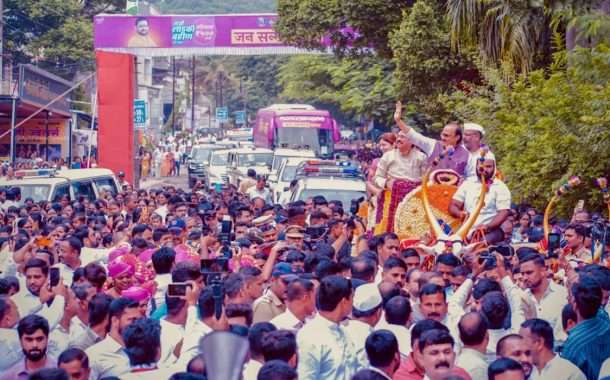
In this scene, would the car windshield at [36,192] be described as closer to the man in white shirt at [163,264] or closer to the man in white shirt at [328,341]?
the man in white shirt at [163,264]

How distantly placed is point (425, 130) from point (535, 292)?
22.9 metres

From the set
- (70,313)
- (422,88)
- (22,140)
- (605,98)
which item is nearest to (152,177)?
(22,140)

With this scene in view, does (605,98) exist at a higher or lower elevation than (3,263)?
higher

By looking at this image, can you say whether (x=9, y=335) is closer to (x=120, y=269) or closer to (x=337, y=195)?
(x=120, y=269)

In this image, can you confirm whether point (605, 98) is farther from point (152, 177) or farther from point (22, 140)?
point (152, 177)

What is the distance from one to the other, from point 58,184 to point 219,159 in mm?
19034

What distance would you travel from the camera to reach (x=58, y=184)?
67.1 ft

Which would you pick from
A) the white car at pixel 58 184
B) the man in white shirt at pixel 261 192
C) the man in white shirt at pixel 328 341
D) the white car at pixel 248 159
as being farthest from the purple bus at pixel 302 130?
the man in white shirt at pixel 328 341

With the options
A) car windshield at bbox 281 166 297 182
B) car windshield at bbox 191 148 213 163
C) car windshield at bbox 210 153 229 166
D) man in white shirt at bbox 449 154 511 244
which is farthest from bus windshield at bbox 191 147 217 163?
man in white shirt at bbox 449 154 511 244

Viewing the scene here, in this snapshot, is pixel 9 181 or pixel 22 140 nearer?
pixel 9 181

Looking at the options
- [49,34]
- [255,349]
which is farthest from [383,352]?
[49,34]

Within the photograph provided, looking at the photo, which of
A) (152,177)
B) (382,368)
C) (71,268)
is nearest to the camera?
(382,368)

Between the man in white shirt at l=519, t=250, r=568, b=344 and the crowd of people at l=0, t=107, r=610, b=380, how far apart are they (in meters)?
0.01

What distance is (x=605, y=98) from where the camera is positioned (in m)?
14.8
